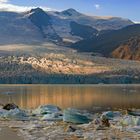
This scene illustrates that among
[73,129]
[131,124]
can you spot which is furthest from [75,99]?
[73,129]

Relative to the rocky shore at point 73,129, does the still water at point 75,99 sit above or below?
below

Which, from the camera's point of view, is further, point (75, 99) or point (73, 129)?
point (75, 99)

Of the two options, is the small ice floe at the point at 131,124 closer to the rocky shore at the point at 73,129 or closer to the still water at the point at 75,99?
the rocky shore at the point at 73,129

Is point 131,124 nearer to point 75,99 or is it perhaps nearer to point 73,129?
point 73,129

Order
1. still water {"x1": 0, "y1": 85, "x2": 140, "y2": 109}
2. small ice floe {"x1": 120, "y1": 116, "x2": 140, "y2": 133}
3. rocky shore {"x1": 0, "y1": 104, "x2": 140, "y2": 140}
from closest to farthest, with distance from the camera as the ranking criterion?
rocky shore {"x1": 0, "y1": 104, "x2": 140, "y2": 140}, small ice floe {"x1": 120, "y1": 116, "x2": 140, "y2": 133}, still water {"x1": 0, "y1": 85, "x2": 140, "y2": 109}

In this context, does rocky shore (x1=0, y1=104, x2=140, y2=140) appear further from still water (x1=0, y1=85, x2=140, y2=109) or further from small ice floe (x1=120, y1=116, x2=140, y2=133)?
still water (x1=0, y1=85, x2=140, y2=109)

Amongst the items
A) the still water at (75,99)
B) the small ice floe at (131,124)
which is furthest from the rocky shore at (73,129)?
the still water at (75,99)

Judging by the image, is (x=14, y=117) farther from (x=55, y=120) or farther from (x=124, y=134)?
(x=124, y=134)

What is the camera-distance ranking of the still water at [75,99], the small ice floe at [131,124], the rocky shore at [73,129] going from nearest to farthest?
1. the rocky shore at [73,129]
2. the small ice floe at [131,124]
3. the still water at [75,99]

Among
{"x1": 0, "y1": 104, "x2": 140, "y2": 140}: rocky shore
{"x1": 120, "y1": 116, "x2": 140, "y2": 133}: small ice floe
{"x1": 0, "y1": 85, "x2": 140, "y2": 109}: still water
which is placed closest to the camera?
{"x1": 0, "y1": 104, "x2": 140, "y2": 140}: rocky shore

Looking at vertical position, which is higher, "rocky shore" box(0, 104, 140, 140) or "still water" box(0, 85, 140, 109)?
"rocky shore" box(0, 104, 140, 140)

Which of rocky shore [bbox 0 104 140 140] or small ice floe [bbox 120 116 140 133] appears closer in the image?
rocky shore [bbox 0 104 140 140]

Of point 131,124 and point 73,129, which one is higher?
point 73,129

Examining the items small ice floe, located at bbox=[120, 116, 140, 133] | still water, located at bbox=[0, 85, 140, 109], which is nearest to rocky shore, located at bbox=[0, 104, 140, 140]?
small ice floe, located at bbox=[120, 116, 140, 133]
